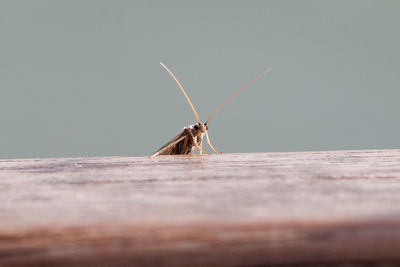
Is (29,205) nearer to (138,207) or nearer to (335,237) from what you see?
(138,207)

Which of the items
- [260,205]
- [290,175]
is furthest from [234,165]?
[260,205]

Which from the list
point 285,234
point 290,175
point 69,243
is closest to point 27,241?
point 69,243

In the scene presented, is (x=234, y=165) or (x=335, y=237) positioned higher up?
(x=234, y=165)

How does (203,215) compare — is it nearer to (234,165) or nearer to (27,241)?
(27,241)

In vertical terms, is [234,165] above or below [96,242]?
above

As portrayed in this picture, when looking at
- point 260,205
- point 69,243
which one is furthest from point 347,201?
point 69,243

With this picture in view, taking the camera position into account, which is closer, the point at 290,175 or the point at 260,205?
the point at 260,205
